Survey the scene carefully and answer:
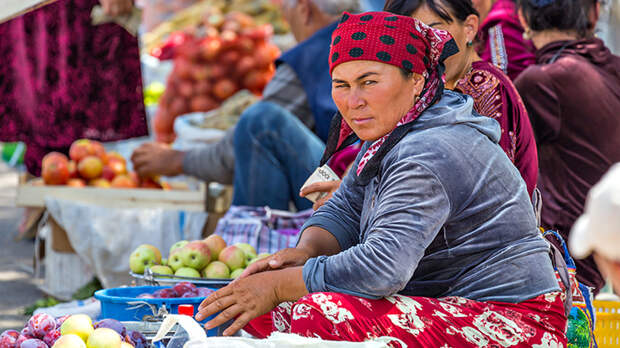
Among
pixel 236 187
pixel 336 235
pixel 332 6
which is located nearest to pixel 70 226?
pixel 236 187

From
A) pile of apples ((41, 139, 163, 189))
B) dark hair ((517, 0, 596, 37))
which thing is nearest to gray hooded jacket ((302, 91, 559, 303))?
dark hair ((517, 0, 596, 37))

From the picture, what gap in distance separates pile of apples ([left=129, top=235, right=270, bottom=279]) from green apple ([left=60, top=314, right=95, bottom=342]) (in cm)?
82

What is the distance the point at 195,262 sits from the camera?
9.80 feet

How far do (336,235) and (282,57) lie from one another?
6.56 feet

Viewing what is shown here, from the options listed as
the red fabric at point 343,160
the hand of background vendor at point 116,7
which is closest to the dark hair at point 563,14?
the red fabric at point 343,160

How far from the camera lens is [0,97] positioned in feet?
17.4

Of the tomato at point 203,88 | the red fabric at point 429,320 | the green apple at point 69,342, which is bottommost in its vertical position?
the green apple at point 69,342

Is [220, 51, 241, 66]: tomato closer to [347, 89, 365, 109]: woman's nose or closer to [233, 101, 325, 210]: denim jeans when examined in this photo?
[233, 101, 325, 210]: denim jeans

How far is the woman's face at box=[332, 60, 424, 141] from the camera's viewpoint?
2.09 metres

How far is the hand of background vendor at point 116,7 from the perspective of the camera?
4930 millimetres

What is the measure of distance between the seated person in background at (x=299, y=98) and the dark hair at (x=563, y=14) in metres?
1.14

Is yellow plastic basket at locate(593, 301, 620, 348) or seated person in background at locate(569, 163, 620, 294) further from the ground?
seated person in background at locate(569, 163, 620, 294)

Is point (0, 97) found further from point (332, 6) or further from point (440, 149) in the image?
point (440, 149)

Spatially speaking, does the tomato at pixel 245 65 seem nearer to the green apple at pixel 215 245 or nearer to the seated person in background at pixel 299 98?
the seated person in background at pixel 299 98
